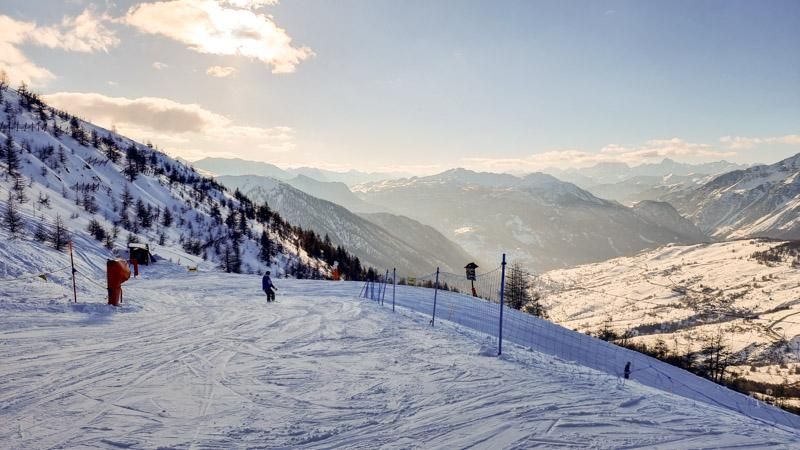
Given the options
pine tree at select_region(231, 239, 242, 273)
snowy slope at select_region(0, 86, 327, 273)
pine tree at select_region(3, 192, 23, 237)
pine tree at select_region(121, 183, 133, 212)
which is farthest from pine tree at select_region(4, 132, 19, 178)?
pine tree at select_region(231, 239, 242, 273)

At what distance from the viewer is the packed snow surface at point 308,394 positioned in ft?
19.4

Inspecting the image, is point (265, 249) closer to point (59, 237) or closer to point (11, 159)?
point (11, 159)

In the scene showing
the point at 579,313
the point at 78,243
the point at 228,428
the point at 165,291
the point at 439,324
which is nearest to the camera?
the point at 228,428

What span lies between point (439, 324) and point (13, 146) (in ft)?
227

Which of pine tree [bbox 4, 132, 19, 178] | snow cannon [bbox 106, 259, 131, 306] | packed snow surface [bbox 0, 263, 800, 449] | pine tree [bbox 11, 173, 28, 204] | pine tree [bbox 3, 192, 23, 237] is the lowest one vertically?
packed snow surface [bbox 0, 263, 800, 449]

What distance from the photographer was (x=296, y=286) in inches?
1121

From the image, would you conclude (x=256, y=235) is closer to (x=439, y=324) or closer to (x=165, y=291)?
(x=165, y=291)

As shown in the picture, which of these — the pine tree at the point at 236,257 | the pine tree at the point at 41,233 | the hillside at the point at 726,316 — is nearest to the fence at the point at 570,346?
the pine tree at the point at 41,233

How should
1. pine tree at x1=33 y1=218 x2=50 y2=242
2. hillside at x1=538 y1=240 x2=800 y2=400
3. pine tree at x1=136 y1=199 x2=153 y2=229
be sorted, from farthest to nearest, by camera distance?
hillside at x1=538 y1=240 x2=800 y2=400 < pine tree at x1=136 y1=199 x2=153 y2=229 < pine tree at x1=33 y1=218 x2=50 y2=242

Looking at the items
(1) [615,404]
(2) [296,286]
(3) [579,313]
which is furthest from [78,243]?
(3) [579,313]

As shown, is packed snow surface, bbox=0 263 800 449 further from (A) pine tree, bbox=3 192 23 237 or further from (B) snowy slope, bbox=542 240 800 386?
(B) snowy slope, bbox=542 240 800 386

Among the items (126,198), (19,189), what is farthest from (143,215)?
(19,189)

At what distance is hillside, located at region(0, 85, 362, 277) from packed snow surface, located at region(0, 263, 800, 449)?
23.6 metres

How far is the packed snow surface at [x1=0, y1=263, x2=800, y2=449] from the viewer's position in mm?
5922
